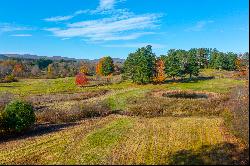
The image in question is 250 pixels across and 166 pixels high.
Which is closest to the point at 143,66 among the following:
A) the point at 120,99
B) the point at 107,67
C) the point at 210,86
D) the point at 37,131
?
the point at 210,86

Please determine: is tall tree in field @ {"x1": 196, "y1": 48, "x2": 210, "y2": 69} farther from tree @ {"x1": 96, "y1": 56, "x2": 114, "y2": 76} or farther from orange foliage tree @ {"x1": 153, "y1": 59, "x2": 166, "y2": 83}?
orange foliage tree @ {"x1": 153, "y1": 59, "x2": 166, "y2": 83}

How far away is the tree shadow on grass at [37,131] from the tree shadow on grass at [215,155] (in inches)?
748

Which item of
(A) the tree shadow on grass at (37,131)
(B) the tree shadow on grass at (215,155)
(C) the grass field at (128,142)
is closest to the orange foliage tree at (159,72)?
(C) the grass field at (128,142)

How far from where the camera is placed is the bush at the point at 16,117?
45.0m

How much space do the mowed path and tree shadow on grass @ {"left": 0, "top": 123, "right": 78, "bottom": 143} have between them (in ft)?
5.00

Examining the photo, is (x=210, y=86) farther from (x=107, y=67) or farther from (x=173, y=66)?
(x=107, y=67)

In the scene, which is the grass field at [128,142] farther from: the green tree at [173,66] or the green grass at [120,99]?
the green tree at [173,66]

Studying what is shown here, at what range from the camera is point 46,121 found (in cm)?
5462

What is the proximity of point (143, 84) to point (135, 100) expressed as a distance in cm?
3481

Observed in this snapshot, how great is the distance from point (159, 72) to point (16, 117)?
67036 mm

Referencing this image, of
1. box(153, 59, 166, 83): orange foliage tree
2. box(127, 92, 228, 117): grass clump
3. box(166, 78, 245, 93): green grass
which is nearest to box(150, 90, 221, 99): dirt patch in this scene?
box(166, 78, 245, 93): green grass

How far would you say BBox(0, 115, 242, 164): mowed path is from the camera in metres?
34.6

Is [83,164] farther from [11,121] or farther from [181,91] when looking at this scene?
[181,91]

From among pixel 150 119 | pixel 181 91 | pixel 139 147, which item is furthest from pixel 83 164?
pixel 181 91
